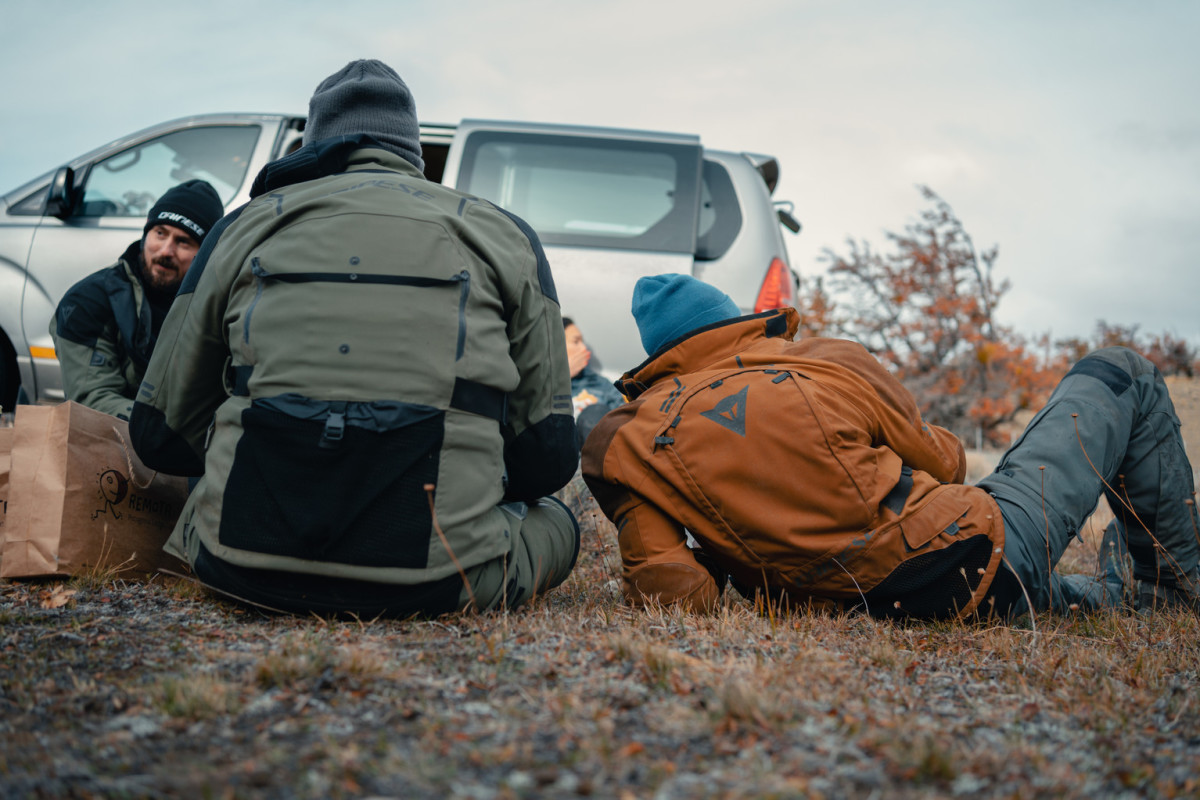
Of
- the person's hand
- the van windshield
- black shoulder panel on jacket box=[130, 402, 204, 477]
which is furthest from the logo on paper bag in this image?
the van windshield

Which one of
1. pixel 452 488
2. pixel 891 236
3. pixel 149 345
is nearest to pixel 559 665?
pixel 452 488

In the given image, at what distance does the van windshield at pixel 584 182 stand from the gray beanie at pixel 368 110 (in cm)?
274

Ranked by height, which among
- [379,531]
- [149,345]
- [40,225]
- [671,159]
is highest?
[671,159]

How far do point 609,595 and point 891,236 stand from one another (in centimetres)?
1328

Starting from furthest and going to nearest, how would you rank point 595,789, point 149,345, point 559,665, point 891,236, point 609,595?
point 891,236, point 149,345, point 609,595, point 559,665, point 595,789

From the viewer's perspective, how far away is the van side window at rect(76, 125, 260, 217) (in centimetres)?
529

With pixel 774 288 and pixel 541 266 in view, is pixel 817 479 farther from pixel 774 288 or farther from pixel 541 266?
pixel 774 288

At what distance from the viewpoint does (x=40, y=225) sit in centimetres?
519

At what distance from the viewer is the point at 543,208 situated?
550 cm

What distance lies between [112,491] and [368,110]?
1428mm

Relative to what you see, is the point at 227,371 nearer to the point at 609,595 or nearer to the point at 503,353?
the point at 503,353

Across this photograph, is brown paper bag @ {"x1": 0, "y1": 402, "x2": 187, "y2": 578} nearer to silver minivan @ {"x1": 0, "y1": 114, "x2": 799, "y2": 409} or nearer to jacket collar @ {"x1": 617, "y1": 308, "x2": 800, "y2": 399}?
jacket collar @ {"x1": 617, "y1": 308, "x2": 800, "y2": 399}

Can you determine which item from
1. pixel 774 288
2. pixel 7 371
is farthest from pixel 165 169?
pixel 774 288

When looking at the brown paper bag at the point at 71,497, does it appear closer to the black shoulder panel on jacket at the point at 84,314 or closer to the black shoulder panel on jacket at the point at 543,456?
the black shoulder panel on jacket at the point at 84,314
